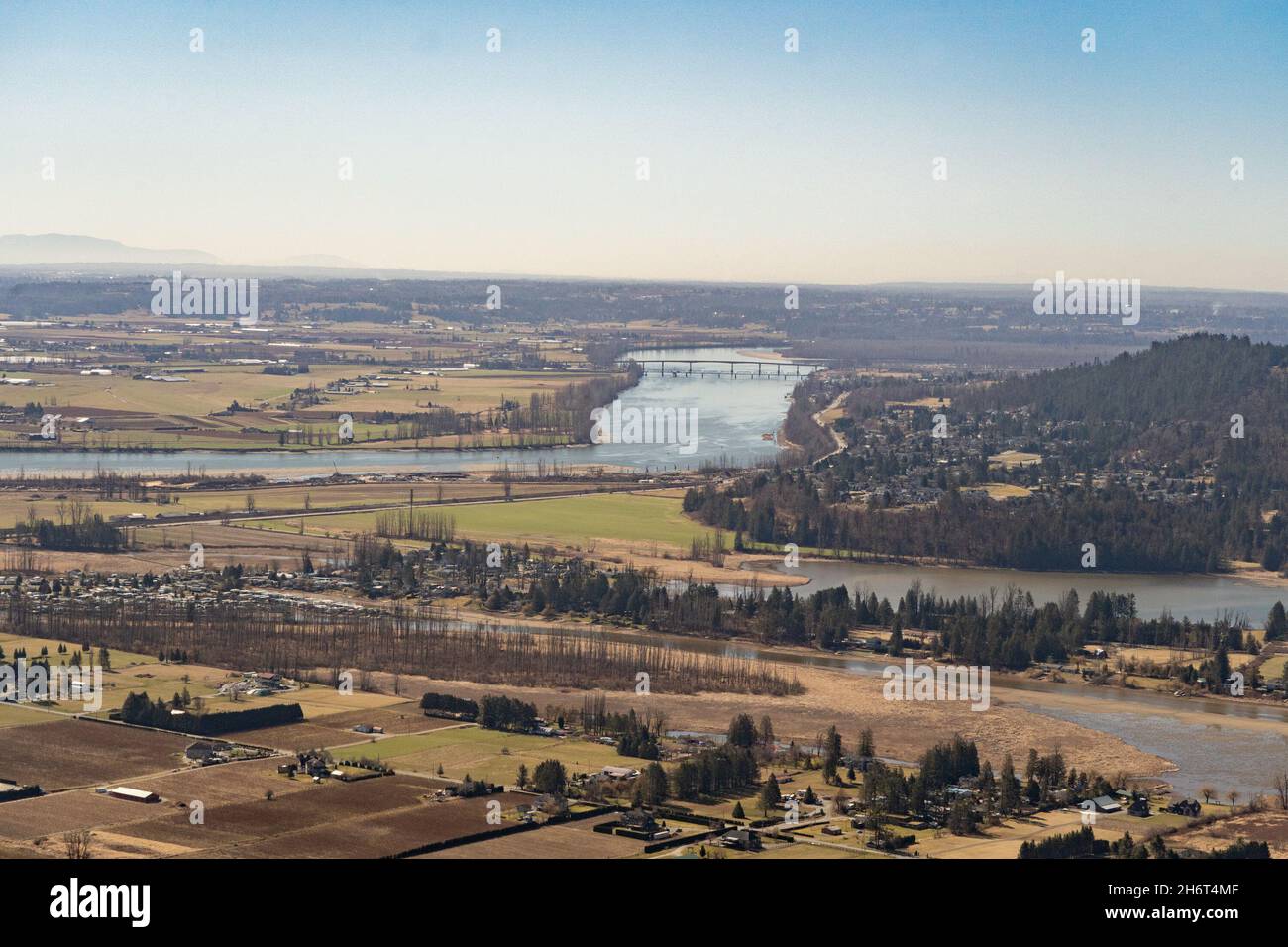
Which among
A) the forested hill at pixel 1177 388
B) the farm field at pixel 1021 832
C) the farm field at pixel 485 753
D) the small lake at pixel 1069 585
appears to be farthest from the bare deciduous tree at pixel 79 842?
the forested hill at pixel 1177 388

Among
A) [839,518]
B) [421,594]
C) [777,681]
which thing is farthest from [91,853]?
[839,518]

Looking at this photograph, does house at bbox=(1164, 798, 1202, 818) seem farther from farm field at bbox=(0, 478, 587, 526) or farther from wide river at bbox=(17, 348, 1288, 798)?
farm field at bbox=(0, 478, 587, 526)

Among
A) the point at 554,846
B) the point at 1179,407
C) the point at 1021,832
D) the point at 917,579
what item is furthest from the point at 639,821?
the point at 1179,407

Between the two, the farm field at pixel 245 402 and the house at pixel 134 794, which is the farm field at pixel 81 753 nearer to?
the house at pixel 134 794

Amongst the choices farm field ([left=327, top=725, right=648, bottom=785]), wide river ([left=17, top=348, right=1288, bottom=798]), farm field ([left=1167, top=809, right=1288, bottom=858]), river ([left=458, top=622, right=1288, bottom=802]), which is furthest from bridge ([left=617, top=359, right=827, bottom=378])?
farm field ([left=1167, top=809, right=1288, bottom=858])

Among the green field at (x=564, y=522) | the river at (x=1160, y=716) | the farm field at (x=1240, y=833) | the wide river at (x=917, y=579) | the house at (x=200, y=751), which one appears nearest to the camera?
the farm field at (x=1240, y=833)

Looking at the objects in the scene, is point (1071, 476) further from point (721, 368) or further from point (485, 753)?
point (721, 368)
